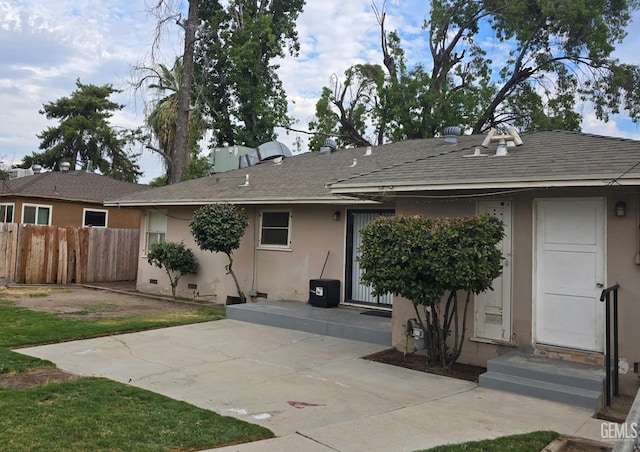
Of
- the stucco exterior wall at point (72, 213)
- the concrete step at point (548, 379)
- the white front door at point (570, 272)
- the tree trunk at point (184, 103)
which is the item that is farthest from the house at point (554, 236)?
the tree trunk at point (184, 103)

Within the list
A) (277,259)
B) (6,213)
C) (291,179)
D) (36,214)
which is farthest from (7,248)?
(291,179)

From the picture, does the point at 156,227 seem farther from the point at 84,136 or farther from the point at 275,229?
the point at 84,136

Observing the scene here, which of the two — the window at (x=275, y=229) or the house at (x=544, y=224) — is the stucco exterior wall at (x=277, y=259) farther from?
the house at (x=544, y=224)

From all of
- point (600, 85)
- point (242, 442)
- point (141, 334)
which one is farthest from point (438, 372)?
point (600, 85)

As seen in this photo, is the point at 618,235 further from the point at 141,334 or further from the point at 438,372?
the point at 141,334

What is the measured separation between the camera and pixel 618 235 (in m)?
6.09

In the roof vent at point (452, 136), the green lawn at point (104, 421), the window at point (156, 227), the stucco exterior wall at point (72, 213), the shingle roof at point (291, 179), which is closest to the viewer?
the green lawn at point (104, 421)

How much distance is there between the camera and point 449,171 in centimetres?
730

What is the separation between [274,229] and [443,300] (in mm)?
5793

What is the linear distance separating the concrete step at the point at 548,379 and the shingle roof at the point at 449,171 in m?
2.26

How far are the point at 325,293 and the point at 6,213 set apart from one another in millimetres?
14990

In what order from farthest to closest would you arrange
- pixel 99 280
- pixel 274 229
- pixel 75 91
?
pixel 75 91, pixel 99 280, pixel 274 229

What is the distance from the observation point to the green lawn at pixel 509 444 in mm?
4027

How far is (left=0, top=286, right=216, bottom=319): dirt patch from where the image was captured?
11.1 meters
